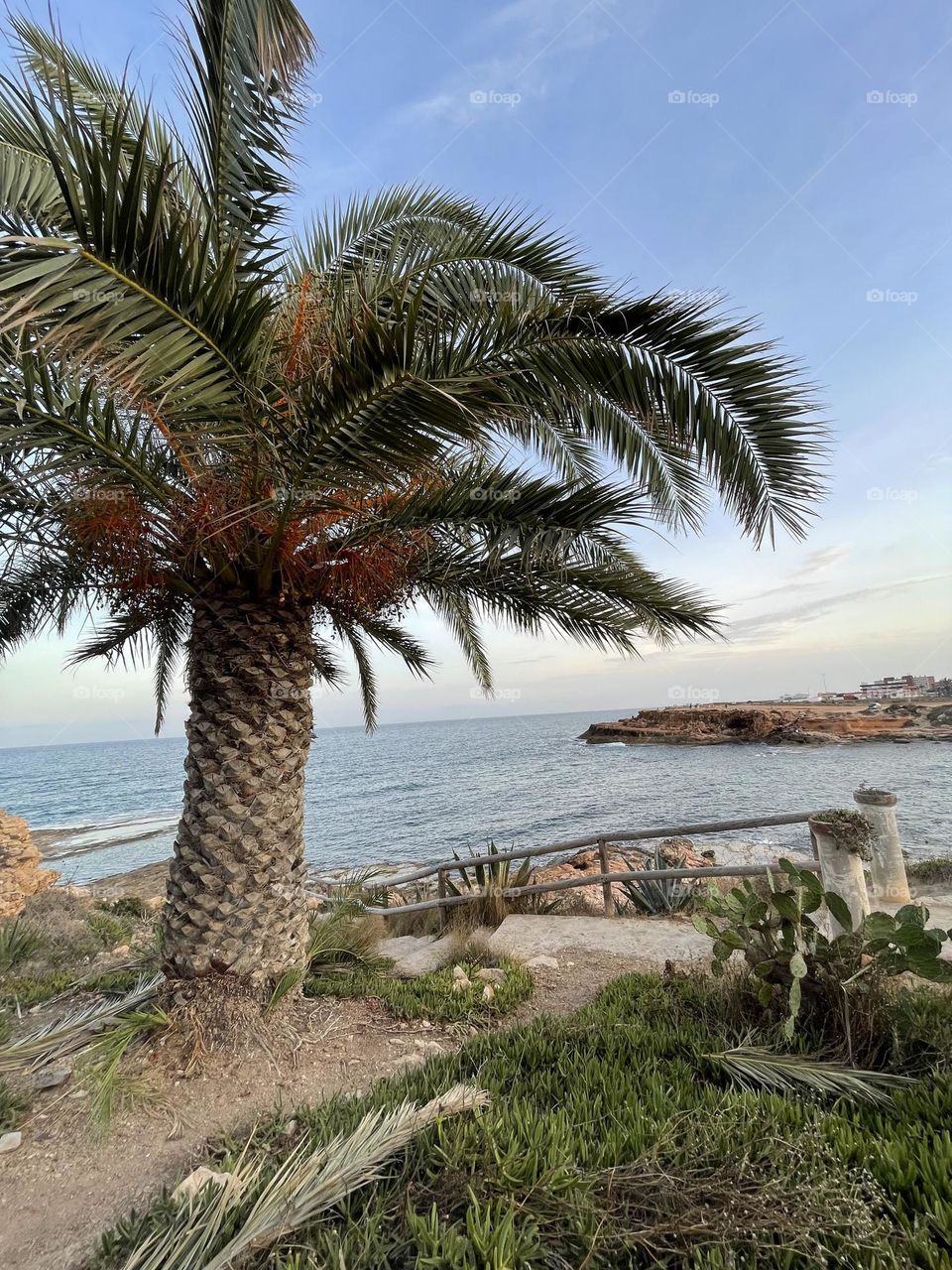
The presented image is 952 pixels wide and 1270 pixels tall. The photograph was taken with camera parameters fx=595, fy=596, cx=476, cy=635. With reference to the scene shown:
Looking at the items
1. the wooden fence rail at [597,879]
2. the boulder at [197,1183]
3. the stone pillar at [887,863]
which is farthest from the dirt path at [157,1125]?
the stone pillar at [887,863]

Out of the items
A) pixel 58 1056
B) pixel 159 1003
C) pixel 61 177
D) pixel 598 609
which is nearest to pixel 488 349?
pixel 61 177

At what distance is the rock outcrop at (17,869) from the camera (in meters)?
9.83

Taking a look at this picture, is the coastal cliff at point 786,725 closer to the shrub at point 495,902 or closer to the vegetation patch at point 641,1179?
the shrub at point 495,902

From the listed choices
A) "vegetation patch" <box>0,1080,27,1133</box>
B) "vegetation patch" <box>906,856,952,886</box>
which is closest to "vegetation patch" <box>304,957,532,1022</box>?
"vegetation patch" <box>0,1080,27,1133</box>

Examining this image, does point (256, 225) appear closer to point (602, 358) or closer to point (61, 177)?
point (61, 177)

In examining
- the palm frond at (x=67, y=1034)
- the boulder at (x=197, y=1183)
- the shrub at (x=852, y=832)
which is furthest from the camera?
the shrub at (x=852, y=832)

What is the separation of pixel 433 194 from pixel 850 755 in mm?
53426

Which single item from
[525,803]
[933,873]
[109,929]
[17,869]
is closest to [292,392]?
A: [109,929]

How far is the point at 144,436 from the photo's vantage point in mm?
3564

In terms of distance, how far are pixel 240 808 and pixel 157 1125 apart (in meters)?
1.69

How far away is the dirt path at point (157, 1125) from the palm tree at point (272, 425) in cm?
59

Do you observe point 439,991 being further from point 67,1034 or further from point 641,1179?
point 641,1179

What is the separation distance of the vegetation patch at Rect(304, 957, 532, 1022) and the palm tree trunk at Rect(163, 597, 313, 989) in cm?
78

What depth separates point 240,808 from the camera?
4.04 metres
